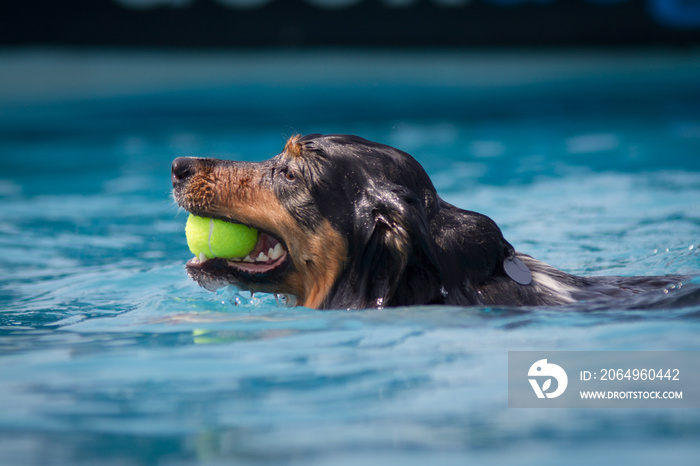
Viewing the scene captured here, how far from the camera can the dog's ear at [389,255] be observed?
4336mm

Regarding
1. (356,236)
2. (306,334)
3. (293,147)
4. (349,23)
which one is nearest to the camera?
(306,334)

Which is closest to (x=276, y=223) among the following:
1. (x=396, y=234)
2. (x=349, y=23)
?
(x=396, y=234)

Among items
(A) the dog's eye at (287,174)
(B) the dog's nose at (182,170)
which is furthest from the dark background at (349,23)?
(A) the dog's eye at (287,174)

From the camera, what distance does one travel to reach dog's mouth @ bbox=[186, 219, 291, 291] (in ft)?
16.0

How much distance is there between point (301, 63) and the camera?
57.2 ft

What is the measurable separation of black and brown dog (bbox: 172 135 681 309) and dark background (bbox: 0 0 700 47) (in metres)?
12.5

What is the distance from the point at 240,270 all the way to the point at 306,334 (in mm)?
750

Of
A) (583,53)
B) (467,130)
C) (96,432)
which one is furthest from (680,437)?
(583,53)

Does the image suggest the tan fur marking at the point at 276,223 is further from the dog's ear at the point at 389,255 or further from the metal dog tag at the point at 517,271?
the metal dog tag at the point at 517,271

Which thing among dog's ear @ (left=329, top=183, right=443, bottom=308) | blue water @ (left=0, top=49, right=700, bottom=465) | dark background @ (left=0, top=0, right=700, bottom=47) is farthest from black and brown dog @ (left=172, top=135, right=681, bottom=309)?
dark background @ (left=0, top=0, right=700, bottom=47)

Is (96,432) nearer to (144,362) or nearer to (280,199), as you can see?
(144,362)

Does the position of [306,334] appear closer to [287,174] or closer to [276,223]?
[276,223]

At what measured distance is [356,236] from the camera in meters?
4.58

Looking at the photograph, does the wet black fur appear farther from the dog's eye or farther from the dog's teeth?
the dog's teeth
